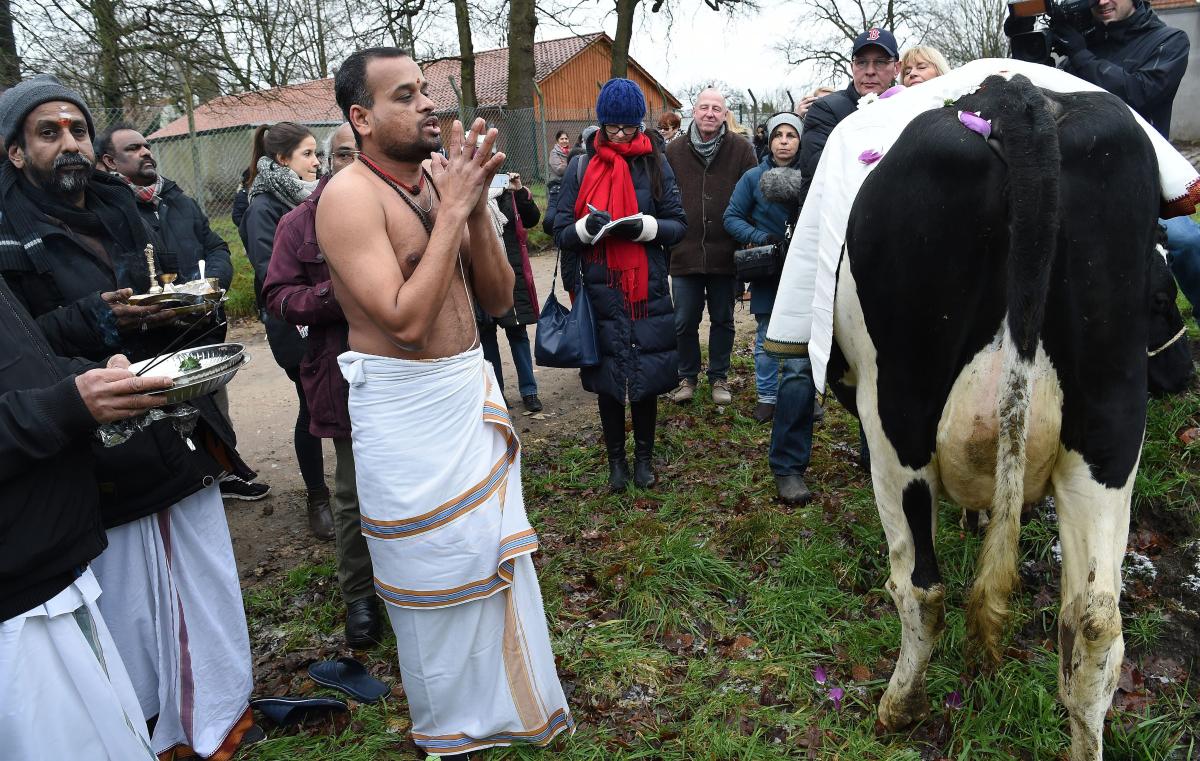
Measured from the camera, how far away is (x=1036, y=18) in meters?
3.86

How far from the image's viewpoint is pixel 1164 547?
3.21 meters

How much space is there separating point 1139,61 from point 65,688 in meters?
5.15

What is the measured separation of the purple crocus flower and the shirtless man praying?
0.99 m

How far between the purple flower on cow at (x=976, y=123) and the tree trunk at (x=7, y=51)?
474 inches

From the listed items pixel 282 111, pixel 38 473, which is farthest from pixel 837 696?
pixel 282 111

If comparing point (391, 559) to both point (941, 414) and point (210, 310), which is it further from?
point (941, 414)

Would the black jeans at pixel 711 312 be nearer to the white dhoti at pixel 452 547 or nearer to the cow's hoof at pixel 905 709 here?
the white dhoti at pixel 452 547

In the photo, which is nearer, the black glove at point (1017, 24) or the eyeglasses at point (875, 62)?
the black glove at point (1017, 24)

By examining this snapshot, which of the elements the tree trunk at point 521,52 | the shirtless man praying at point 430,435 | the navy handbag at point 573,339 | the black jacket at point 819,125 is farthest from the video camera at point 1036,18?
the tree trunk at point 521,52

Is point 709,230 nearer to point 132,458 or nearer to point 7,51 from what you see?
point 132,458

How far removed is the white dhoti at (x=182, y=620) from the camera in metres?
2.53

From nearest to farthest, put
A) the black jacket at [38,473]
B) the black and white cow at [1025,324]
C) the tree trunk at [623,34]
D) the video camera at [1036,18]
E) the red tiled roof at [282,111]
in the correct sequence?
1. the black jacket at [38,473]
2. the black and white cow at [1025,324]
3. the video camera at [1036,18]
4. the tree trunk at [623,34]
5. the red tiled roof at [282,111]

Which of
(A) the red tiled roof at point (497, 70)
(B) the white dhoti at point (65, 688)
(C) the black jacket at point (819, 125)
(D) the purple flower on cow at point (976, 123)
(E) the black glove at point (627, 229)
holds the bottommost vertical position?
(B) the white dhoti at point (65, 688)

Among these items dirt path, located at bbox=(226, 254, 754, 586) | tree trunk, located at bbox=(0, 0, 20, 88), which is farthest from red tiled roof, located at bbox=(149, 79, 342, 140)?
dirt path, located at bbox=(226, 254, 754, 586)
